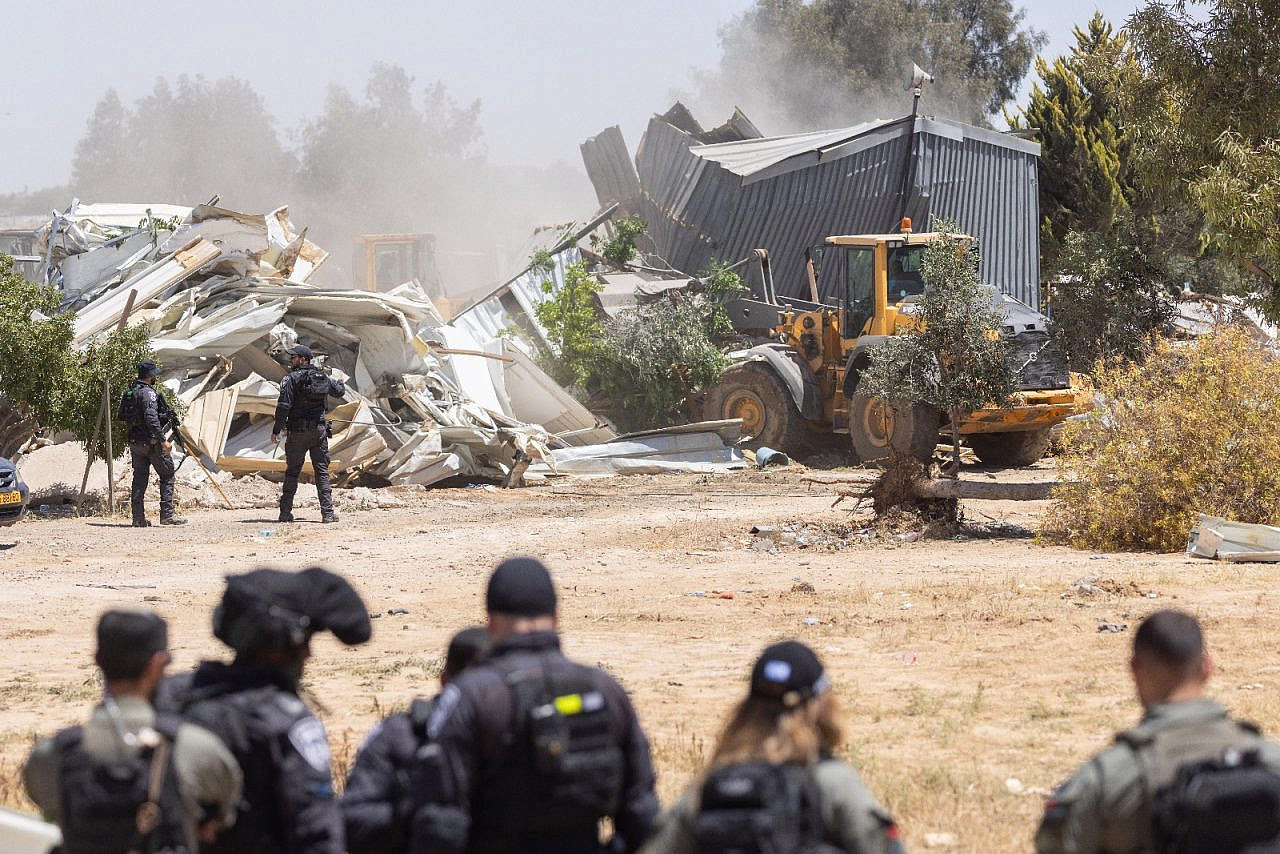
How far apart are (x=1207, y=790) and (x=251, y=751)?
1836 mm

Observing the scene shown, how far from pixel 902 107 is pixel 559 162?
17096 mm

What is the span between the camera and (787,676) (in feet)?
8.76

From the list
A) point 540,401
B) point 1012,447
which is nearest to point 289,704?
point 1012,447

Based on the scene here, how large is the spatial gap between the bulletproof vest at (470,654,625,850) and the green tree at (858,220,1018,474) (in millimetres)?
10359

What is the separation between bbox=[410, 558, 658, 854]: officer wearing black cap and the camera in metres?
2.71

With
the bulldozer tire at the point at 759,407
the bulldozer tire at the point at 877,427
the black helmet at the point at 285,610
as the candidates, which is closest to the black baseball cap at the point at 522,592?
the black helmet at the point at 285,610

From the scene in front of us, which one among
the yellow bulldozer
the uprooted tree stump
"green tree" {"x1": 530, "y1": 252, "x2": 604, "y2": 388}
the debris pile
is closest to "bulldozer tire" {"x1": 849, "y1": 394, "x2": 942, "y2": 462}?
the yellow bulldozer

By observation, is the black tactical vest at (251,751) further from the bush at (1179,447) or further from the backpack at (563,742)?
the bush at (1179,447)

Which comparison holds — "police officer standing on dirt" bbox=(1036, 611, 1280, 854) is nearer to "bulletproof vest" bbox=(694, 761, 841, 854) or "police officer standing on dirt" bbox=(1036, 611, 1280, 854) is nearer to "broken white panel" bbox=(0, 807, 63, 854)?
"bulletproof vest" bbox=(694, 761, 841, 854)

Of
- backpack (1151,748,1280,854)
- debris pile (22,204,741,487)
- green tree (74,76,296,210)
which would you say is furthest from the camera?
green tree (74,76,296,210)

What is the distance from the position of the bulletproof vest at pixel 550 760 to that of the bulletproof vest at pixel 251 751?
435 mm

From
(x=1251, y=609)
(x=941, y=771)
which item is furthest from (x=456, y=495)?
(x=941, y=771)

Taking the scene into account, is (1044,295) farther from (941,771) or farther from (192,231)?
(941,771)

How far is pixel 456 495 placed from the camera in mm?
16344
